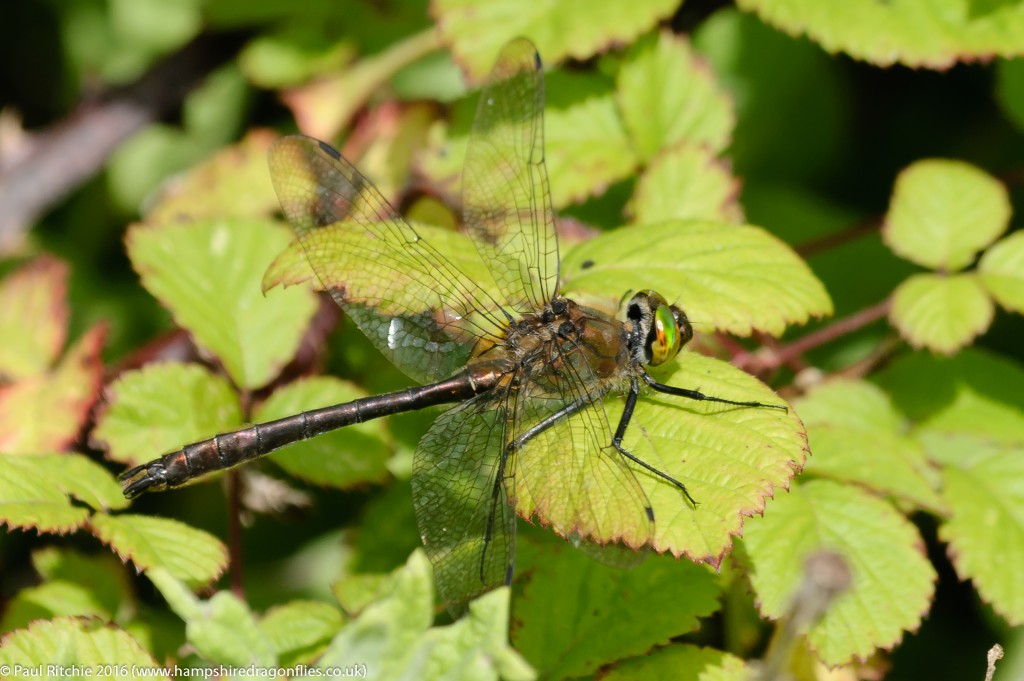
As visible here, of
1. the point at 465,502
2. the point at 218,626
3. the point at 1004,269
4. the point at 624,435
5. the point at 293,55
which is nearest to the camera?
the point at 218,626

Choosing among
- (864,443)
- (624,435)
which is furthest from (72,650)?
(864,443)

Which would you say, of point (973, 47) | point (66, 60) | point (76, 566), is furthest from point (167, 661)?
point (66, 60)

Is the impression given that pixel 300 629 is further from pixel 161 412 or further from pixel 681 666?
pixel 681 666

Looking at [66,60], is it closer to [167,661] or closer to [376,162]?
[376,162]

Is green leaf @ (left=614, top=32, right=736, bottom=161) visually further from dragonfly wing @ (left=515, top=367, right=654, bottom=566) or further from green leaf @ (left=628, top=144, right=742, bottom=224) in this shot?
dragonfly wing @ (left=515, top=367, right=654, bottom=566)

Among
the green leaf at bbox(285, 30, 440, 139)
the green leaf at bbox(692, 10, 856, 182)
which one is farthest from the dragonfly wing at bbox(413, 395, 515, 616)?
the green leaf at bbox(692, 10, 856, 182)
